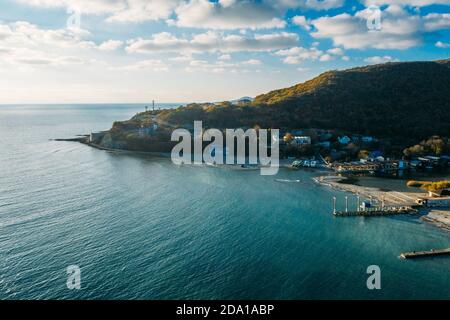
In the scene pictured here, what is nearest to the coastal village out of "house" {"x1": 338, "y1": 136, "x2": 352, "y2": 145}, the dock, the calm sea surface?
"house" {"x1": 338, "y1": 136, "x2": 352, "y2": 145}

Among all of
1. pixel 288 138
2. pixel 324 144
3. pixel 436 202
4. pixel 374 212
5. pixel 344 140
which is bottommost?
pixel 374 212

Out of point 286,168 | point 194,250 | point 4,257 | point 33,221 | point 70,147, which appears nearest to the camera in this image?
point 4,257

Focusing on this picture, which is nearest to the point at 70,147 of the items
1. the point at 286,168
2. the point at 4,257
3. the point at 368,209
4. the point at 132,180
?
the point at 132,180

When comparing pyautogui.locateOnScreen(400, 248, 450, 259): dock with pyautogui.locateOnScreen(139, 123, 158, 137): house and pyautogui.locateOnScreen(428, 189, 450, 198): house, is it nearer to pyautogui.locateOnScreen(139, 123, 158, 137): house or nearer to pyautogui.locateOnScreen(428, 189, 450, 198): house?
pyautogui.locateOnScreen(428, 189, 450, 198): house

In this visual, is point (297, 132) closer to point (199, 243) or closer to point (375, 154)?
point (375, 154)

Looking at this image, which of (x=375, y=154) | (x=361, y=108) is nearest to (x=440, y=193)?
(x=375, y=154)

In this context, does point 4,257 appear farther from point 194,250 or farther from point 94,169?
point 94,169
